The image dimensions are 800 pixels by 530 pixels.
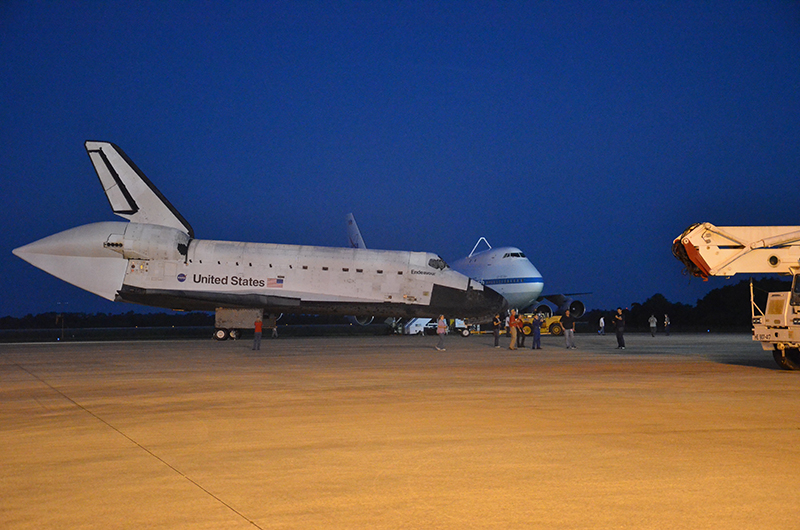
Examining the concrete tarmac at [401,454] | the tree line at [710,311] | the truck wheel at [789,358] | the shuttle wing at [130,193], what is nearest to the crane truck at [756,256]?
the truck wheel at [789,358]

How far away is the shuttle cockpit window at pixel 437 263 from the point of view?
3127 cm

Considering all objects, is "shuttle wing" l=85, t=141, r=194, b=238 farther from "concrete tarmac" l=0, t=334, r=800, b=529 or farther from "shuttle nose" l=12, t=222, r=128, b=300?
"concrete tarmac" l=0, t=334, r=800, b=529

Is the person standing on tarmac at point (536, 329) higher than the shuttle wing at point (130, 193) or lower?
lower

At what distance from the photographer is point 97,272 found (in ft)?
101

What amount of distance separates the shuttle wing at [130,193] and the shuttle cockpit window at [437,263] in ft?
37.3

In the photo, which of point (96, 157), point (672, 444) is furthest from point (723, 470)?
point (96, 157)

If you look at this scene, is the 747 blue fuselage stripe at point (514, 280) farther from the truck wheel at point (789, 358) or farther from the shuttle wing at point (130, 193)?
the truck wheel at point (789, 358)

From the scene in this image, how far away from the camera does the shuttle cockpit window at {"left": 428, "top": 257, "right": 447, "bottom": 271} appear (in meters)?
31.3

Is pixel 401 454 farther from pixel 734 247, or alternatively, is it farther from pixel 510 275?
pixel 510 275

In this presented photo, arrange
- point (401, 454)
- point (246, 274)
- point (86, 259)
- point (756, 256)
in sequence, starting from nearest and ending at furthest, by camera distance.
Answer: point (401, 454) < point (756, 256) < point (246, 274) < point (86, 259)

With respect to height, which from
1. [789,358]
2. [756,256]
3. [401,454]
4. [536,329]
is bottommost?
[401,454]

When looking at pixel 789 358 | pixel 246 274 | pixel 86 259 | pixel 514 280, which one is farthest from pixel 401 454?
pixel 514 280

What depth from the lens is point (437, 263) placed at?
31375 mm

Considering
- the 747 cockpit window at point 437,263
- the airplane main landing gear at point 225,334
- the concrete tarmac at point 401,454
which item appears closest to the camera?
the concrete tarmac at point 401,454
